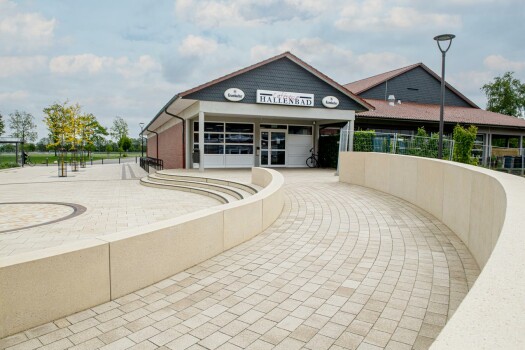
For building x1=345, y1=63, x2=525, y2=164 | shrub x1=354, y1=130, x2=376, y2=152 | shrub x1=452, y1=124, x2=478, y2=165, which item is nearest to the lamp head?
shrub x1=452, y1=124, x2=478, y2=165

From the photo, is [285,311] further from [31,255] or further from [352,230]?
[352,230]

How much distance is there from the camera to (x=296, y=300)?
11.6ft

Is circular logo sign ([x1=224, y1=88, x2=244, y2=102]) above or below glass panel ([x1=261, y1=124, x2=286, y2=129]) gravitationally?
above

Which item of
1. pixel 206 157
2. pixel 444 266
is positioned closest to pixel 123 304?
pixel 444 266

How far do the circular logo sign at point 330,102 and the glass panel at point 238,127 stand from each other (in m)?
4.39

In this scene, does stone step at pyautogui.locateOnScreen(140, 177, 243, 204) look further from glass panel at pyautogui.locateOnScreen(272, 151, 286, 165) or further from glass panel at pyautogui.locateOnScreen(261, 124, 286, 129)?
glass panel at pyautogui.locateOnScreen(272, 151, 286, 165)

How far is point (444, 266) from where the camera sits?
14.7 feet

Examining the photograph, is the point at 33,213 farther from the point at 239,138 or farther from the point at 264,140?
the point at 264,140

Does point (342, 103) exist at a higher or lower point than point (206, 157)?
higher

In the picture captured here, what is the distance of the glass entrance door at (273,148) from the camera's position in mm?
20688

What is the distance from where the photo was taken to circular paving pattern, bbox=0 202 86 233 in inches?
278

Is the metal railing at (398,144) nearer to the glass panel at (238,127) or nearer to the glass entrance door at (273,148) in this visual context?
the glass entrance door at (273,148)

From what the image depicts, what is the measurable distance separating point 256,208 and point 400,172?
5.17 meters

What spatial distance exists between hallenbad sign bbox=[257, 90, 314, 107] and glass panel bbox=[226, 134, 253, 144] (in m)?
3.68
